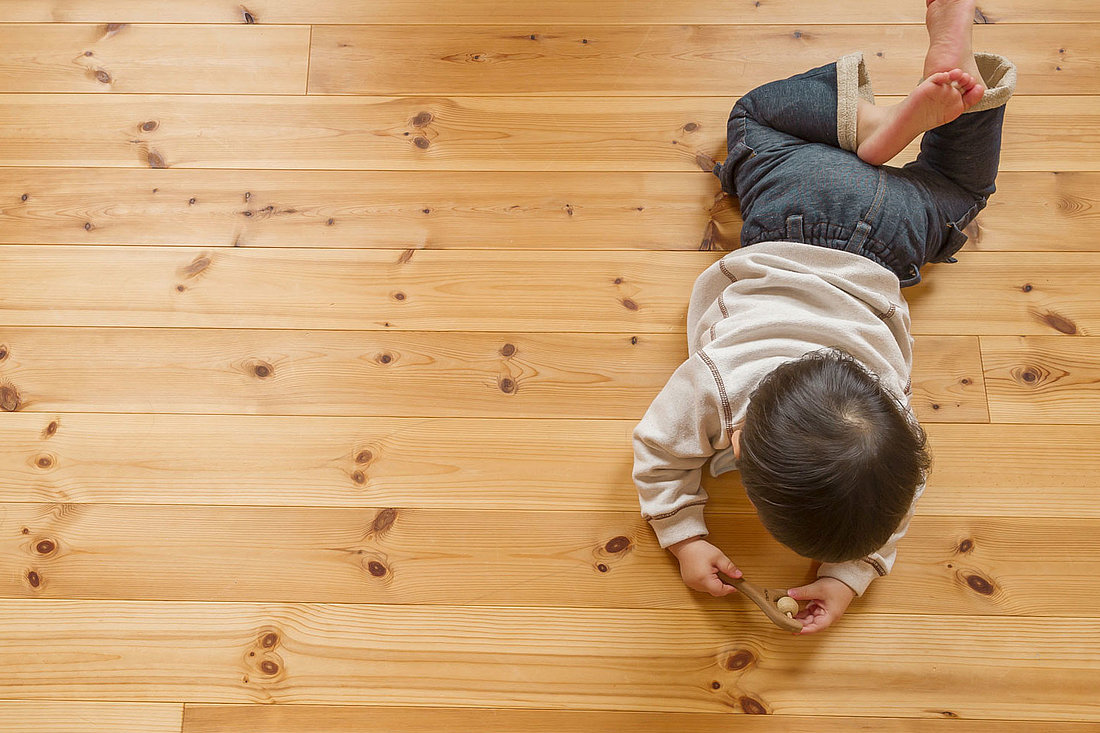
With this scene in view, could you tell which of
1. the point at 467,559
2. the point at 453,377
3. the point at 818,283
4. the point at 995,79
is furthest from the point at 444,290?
the point at 995,79

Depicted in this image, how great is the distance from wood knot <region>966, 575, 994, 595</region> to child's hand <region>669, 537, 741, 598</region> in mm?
264

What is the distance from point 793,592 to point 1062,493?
341mm

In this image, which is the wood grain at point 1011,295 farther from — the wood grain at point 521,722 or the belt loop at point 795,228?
the wood grain at point 521,722

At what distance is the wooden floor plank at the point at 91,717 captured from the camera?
2.86ft

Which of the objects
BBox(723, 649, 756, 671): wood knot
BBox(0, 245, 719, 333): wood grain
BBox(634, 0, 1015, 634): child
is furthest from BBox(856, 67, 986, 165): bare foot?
BBox(723, 649, 756, 671): wood knot

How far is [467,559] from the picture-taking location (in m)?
0.91

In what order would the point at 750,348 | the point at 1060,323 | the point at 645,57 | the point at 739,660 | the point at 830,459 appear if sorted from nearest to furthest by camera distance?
the point at 830,459, the point at 750,348, the point at 739,660, the point at 1060,323, the point at 645,57

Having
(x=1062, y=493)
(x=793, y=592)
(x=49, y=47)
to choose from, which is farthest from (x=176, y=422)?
(x=1062, y=493)

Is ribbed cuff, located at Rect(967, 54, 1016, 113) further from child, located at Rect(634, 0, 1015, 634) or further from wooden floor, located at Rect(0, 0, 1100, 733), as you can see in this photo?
wooden floor, located at Rect(0, 0, 1100, 733)

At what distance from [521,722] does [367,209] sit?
25.0 inches

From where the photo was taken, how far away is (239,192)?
3.43 feet

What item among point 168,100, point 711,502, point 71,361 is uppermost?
point 168,100

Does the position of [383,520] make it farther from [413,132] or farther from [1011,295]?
[1011,295]

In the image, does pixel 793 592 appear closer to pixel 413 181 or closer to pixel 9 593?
pixel 413 181
